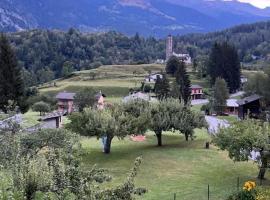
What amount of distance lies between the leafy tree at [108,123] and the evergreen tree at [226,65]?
68.6 metres

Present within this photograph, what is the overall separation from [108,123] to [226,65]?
7401 centimetres

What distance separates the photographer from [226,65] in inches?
4355

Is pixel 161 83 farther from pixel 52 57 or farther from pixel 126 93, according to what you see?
pixel 52 57

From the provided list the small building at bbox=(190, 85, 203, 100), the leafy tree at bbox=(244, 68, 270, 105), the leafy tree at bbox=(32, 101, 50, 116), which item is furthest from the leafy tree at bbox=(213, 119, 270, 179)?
the small building at bbox=(190, 85, 203, 100)

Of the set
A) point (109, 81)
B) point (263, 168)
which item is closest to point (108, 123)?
point (263, 168)

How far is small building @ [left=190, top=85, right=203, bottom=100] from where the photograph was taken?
110 metres

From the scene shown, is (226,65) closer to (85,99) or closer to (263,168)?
(85,99)

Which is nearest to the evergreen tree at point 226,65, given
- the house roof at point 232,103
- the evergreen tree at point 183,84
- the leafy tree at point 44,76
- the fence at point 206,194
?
the evergreen tree at point 183,84

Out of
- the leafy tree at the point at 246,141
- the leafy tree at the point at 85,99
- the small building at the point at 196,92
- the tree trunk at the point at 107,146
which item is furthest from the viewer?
the small building at the point at 196,92

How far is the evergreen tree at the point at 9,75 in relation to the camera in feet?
235

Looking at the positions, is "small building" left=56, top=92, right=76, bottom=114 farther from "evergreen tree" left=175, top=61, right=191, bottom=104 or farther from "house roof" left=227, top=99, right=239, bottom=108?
"house roof" left=227, top=99, right=239, bottom=108

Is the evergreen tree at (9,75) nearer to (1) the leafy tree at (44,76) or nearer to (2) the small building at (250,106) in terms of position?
(2) the small building at (250,106)

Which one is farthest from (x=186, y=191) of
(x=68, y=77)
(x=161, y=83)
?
(x=68, y=77)

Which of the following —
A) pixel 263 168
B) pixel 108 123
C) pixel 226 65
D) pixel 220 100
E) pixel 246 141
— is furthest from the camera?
pixel 226 65
